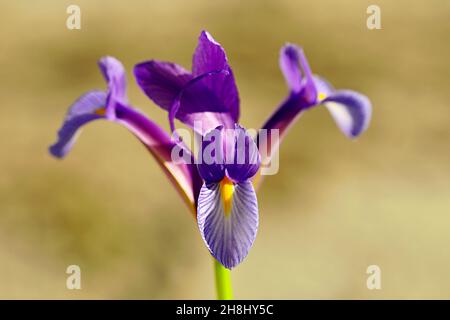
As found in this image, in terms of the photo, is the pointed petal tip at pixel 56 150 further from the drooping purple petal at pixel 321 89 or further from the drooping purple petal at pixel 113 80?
the drooping purple petal at pixel 321 89

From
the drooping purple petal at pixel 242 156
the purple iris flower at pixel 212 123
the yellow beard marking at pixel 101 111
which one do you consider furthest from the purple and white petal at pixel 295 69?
the yellow beard marking at pixel 101 111

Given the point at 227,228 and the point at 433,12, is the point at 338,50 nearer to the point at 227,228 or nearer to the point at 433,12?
the point at 433,12

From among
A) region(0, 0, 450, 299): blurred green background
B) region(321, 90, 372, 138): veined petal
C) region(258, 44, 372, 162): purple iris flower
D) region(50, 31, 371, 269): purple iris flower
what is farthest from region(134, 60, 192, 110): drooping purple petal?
region(0, 0, 450, 299): blurred green background

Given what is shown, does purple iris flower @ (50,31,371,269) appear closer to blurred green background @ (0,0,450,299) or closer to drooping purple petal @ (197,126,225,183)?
drooping purple petal @ (197,126,225,183)

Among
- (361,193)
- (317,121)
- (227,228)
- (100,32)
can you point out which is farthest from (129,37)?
(227,228)

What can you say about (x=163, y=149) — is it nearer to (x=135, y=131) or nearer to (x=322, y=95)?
(x=135, y=131)
